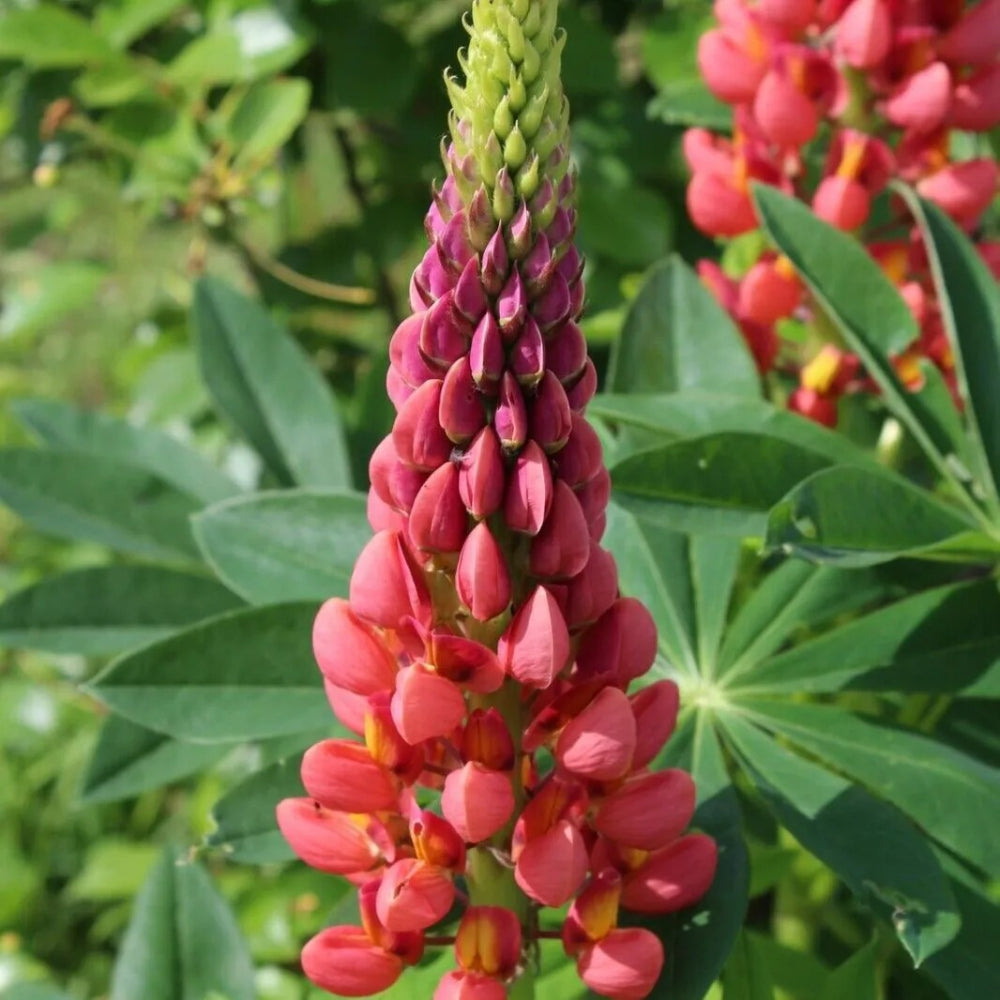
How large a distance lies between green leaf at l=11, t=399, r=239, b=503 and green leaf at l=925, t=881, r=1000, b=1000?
2.82 feet

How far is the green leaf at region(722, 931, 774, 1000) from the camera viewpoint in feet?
2.90

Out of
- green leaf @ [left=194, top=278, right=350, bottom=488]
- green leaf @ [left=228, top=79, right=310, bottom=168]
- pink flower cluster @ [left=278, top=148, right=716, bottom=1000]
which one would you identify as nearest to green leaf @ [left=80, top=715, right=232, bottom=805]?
green leaf @ [left=194, top=278, right=350, bottom=488]

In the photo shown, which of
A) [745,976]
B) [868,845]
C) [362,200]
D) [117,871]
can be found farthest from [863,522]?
[117,871]

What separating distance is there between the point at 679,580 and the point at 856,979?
334 mm

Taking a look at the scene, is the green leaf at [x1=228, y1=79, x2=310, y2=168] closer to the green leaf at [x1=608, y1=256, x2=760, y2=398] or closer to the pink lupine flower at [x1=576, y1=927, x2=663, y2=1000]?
the green leaf at [x1=608, y1=256, x2=760, y2=398]

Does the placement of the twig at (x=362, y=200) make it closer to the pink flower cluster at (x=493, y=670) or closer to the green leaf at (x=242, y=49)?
the green leaf at (x=242, y=49)

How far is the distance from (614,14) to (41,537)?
141cm

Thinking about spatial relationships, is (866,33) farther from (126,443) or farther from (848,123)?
(126,443)

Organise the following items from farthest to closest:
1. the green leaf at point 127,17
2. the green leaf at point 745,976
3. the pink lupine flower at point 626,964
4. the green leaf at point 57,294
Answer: the green leaf at point 57,294, the green leaf at point 127,17, the green leaf at point 745,976, the pink lupine flower at point 626,964

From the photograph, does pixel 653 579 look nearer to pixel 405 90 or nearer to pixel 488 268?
pixel 488 268

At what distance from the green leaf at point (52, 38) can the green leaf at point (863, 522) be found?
44.8 inches

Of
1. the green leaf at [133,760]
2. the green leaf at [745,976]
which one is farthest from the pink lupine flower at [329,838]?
the green leaf at [133,760]

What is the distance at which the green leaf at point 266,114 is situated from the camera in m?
1.60

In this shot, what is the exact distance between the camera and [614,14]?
2.09 m
